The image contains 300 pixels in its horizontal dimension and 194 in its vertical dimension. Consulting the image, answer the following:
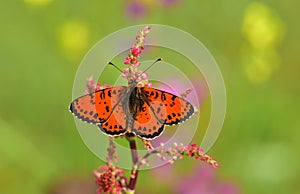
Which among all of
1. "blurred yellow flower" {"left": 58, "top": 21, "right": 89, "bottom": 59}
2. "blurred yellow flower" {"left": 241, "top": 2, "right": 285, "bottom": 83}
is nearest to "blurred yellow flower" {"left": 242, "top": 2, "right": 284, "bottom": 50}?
"blurred yellow flower" {"left": 241, "top": 2, "right": 285, "bottom": 83}

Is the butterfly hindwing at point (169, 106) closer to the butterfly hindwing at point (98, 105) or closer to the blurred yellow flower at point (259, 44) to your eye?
the butterfly hindwing at point (98, 105)

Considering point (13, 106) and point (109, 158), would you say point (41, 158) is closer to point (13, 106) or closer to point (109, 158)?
point (13, 106)

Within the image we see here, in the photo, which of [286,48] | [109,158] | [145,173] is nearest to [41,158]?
[145,173]

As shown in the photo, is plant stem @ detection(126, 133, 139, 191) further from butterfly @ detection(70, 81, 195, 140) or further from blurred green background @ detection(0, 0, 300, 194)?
blurred green background @ detection(0, 0, 300, 194)

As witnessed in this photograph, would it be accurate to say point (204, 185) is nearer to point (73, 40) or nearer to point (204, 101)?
point (204, 101)

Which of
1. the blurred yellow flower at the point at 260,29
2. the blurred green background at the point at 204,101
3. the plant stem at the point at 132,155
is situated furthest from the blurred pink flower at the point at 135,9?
the plant stem at the point at 132,155

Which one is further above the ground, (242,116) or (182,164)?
(242,116)
